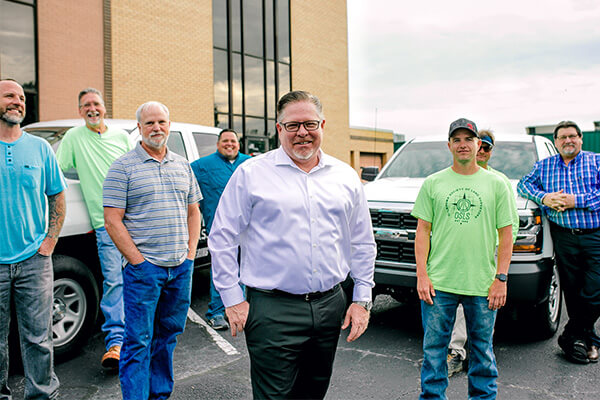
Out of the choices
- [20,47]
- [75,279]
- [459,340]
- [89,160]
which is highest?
[20,47]

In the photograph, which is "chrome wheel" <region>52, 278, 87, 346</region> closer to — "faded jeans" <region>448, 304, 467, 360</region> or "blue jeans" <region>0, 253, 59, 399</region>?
"blue jeans" <region>0, 253, 59, 399</region>

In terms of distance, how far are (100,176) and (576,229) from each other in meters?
4.16

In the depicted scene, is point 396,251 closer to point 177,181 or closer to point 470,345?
point 470,345

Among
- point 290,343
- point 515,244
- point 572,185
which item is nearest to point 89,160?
point 290,343

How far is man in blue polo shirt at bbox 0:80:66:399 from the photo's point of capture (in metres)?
3.13

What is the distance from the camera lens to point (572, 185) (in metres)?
4.47

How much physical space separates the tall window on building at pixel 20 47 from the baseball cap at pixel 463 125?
39.0 feet

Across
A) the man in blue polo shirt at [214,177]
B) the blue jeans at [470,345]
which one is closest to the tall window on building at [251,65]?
the man in blue polo shirt at [214,177]

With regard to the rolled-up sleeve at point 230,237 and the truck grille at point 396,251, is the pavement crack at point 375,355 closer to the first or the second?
the truck grille at point 396,251

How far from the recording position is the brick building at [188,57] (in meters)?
12.9

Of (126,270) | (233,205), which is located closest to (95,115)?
(126,270)

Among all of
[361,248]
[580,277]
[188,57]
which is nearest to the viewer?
[361,248]

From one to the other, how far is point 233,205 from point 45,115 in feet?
40.7

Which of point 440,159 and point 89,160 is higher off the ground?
point 440,159
